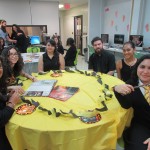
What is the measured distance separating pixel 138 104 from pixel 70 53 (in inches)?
106

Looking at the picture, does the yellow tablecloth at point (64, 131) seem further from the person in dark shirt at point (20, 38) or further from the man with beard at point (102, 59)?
the person in dark shirt at point (20, 38)

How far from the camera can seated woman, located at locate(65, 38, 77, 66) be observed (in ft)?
12.6

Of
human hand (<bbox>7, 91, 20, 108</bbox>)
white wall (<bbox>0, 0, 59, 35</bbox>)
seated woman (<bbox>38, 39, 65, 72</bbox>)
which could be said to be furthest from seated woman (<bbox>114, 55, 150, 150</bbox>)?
white wall (<bbox>0, 0, 59, 35</bbox>)

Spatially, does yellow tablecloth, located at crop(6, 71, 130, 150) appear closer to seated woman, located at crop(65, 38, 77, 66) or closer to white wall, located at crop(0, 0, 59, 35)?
seated woman, located at crop(65, 38, 77, 66)

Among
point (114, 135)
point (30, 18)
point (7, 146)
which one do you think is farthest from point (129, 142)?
point (30, 18)

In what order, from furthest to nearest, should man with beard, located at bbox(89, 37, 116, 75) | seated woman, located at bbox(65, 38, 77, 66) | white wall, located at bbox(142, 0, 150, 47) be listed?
white wall, located at bbox(142, 0, 150, 47) < seated woman, located at bbox(65, 38, 77, 66) < man with beard, located at bbox(89, 37, 116, 75)

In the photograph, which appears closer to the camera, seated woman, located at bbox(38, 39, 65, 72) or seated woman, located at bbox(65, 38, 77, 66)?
seated woman, located at bbox(38, 39, 65, 72)

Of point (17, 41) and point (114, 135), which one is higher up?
point (17, 41)

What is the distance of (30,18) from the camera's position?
6.48 metres

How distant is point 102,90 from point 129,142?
1.85ft

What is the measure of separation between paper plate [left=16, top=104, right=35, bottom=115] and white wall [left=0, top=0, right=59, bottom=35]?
573cm

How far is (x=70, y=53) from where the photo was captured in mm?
3852

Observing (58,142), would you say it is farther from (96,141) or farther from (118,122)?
(118,122)

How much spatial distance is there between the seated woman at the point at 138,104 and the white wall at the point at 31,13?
19.5 feet
